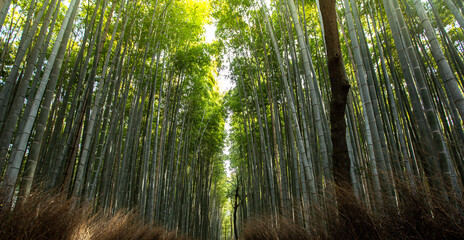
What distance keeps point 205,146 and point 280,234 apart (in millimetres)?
7342

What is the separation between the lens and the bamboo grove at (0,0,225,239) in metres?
2.42

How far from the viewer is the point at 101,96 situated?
3564 mm

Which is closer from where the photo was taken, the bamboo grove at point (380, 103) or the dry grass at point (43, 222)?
the dry grass at point (43, 222)

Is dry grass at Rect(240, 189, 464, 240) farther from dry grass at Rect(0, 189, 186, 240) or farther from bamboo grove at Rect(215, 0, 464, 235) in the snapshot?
dry grass at Rect(0, 189, 186, 240)

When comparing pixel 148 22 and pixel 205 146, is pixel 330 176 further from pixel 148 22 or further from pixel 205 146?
pixel 205 146

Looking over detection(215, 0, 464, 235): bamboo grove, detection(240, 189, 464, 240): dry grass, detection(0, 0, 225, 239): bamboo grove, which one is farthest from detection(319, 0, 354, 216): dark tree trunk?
detection(0, 0, 225, 239): bamboo grove

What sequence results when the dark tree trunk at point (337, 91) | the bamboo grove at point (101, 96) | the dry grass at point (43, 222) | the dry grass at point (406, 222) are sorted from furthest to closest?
the bamboo grove at point (101, 96) < the dark tree trunk at point (337, 91) < the dry grass at point (43, 222) < the dry grass at point (406, 222)

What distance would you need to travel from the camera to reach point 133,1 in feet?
13.6

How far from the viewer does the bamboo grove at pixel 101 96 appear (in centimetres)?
242

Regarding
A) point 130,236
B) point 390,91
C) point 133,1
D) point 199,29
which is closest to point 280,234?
point 130,236

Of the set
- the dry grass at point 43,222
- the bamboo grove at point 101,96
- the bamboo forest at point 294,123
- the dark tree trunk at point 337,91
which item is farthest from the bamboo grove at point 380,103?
the dry grass at point 43,222

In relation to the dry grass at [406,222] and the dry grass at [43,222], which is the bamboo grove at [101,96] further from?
the dry grass at [406,222]

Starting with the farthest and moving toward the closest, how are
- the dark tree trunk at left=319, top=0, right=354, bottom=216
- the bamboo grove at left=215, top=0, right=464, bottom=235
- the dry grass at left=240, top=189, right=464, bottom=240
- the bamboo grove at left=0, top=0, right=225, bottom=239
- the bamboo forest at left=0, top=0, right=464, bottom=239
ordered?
the bamboo grove at left=0, top=0, right=225, bottom=239 → the dark tree trunk at left=319, top=0, right=354, bottom=216 → the bamboo grove at left=215, top=0, right=464, bottom=235 → the bamboo forest at left=0, top=0, right=464, bottom=239 → the dry grass at left=240, top=189, right=464, bottom=240

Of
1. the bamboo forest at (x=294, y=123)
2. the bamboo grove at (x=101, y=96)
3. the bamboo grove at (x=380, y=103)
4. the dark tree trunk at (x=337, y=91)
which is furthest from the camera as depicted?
the bamboo grove at (x=101, y=96)
